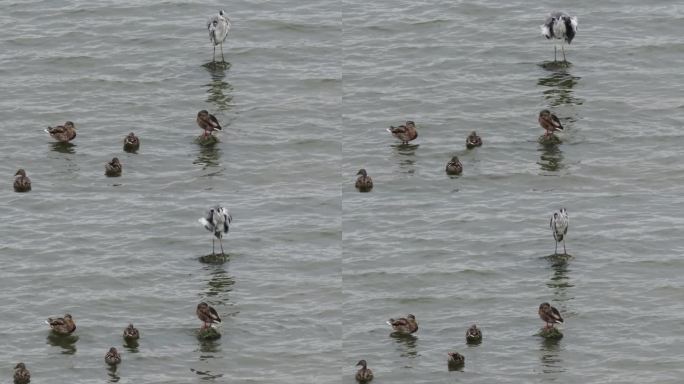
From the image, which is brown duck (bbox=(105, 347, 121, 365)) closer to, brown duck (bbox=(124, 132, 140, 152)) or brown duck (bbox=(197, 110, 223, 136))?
brown duck (bbox=(124, 132, 140, 152))

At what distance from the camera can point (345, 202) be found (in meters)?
41.1

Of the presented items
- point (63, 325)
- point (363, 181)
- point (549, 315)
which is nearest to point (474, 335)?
point (549, 315)

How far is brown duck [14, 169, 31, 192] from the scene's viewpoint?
40.8m

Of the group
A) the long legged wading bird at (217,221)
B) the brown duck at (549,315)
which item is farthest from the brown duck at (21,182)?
the brown duck at (549,315)

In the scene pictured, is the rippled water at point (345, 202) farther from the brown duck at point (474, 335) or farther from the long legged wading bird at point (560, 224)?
the long legged wading bird at point (560, 224)

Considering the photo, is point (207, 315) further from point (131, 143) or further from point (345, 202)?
point (131, 143)

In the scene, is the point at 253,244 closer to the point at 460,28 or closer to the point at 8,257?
the point at 8,257

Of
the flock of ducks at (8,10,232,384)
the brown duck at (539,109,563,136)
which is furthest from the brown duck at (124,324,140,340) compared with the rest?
the brown duck at (539,109,563,136)

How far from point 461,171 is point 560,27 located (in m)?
7.65

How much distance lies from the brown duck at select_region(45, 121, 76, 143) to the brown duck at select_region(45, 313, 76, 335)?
678 centimetres

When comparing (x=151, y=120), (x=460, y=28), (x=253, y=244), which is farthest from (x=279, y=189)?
(x=460, y=28)

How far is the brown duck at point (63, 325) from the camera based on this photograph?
36.4 metres

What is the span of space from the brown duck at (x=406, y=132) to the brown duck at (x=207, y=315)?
310 inches

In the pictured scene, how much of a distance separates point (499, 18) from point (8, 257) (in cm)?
1721
